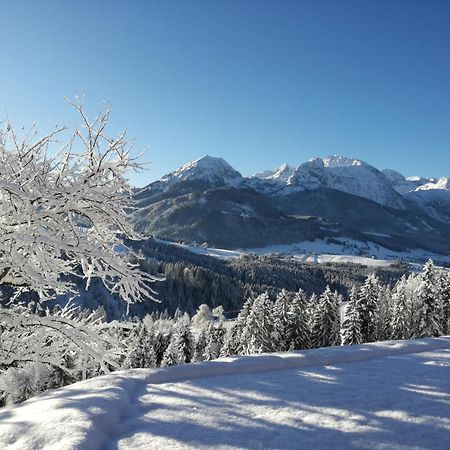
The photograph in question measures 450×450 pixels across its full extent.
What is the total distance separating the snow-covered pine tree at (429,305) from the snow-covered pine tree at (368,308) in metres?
4.63

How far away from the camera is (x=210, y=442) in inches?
216

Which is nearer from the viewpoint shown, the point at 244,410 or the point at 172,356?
the point at 244,410

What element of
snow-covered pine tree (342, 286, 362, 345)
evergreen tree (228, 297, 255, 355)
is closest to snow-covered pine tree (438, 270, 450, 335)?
snow-covered pine tree (342, 286, 362, 345)

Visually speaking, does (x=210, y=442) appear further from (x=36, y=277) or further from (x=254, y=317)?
(x=254, y=317)

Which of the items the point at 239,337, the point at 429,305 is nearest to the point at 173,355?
the point at 239,337

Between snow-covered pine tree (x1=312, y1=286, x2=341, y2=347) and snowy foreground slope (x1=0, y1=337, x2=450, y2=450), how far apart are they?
37797mm

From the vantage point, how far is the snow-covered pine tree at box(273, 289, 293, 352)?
144 feet

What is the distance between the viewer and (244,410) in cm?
670

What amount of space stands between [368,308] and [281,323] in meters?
9.97

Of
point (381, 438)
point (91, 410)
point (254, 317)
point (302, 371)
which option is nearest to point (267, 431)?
point (381, 438)

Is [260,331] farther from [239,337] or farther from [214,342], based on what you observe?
[214,342]

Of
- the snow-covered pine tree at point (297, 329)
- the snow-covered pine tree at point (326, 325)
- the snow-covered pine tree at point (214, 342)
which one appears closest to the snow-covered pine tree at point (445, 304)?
the snow-covered pine tree at point (326, 325)

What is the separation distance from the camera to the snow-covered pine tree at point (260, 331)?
4347 centimetres

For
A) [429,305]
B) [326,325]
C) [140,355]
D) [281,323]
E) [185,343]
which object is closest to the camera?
[429,305]
